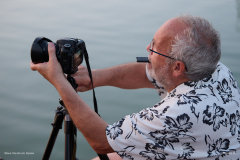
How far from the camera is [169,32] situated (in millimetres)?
1187

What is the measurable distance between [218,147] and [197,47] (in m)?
0.33

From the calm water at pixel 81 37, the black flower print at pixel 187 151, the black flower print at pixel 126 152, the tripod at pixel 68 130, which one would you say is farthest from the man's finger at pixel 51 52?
the calm water at pixel 81 37


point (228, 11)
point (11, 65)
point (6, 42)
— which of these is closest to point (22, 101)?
point (11, 65)

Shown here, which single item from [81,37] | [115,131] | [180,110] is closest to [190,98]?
[180,110]

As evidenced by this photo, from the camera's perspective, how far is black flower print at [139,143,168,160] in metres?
1.11

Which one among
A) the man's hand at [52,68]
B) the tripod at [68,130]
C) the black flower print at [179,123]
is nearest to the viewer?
the black flower print at [179,123]

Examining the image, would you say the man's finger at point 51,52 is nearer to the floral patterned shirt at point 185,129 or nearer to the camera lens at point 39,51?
the camera lens at point 39,51

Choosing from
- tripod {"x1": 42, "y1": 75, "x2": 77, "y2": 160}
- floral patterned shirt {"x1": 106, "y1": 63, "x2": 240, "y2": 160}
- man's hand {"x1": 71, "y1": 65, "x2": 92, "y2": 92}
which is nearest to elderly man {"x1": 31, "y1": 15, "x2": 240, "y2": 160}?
floral patterned shirt {"x1": 106, "y1": 63, "x2": 240, "y2": 160}

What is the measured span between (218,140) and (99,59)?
2220 millimetres

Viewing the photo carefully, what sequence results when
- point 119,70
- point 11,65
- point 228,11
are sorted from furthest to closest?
1. point 228,11
2. point 11,65
3. point 119,70

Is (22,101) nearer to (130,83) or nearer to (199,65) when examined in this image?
(130,83)

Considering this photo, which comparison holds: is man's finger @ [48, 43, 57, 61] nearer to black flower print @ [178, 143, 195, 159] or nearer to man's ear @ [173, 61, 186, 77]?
man's ear @ [173, 61, 186, 77]

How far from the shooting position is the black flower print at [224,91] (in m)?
1.18

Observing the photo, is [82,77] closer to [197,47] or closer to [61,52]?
[61,52]
